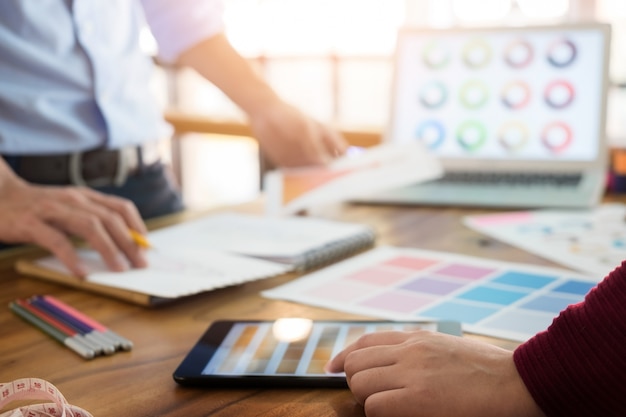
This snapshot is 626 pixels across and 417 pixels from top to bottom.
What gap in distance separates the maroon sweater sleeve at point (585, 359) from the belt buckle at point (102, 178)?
2.75 ft

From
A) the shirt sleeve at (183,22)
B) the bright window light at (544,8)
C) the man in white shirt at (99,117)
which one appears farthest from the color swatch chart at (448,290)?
the bright window light at (544,8)

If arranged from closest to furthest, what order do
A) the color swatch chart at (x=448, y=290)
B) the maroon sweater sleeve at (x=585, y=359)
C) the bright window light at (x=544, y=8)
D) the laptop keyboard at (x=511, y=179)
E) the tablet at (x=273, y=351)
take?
the maroon sweater sleeve at (x=585, y=359) → the tablet at (x=273, y=351) → the color swatch chart at (x=448, y=290) → the laptop keyboard at (x=511, y=179) → the bright window light at (x=544, y=8)

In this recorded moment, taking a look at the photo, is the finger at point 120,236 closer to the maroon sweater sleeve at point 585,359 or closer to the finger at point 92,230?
the finger at point 92,230

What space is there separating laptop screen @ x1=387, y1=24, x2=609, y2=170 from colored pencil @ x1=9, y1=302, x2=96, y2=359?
0.85m

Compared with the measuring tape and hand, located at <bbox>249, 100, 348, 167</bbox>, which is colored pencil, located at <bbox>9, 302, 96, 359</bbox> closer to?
the measuring tape

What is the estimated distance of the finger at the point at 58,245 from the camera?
0.89 meters

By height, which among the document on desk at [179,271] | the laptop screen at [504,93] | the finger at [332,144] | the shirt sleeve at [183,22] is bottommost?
the document on desk at [179,271]

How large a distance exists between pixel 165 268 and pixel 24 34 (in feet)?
1.53

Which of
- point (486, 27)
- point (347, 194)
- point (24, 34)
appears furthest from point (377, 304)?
point (486, 27)

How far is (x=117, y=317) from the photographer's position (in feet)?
2.63

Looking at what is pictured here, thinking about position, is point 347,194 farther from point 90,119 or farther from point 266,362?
point 266,362

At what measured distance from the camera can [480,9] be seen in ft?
13.1

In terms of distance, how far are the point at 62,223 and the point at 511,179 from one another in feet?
2.75

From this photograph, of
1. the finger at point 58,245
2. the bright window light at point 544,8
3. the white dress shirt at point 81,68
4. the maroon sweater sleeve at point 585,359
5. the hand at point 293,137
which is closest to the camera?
the maroon sweater sleeve at point 585,359
